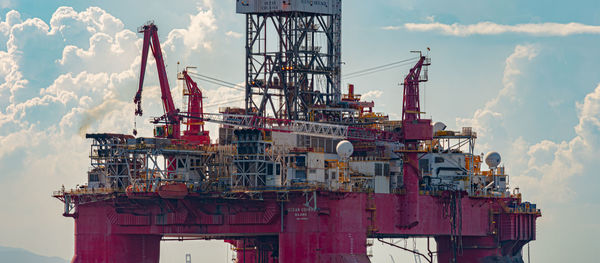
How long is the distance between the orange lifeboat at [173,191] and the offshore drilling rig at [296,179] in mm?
78

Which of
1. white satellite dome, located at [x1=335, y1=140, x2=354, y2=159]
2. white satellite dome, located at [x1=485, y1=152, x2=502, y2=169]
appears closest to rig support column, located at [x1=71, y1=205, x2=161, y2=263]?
white satellite dome, located at [x1=335, y1=140, x2=354, y2=159]

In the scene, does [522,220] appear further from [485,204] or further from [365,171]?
[365,171]

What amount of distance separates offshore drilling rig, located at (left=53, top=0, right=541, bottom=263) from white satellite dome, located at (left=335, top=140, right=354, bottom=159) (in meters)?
0.08

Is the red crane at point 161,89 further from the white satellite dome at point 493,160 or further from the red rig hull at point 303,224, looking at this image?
the white satellite dome at point 493,160

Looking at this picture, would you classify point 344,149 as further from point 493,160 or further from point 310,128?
point 493,160

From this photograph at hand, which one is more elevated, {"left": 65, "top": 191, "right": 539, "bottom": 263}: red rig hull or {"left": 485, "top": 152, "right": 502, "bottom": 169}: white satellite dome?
{"left": 485, "top": 152, "right": 502, "bottom": 169}: white satellite dome

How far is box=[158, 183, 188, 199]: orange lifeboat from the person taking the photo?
120 metres

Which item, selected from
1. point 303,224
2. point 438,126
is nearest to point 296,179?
point 303,224

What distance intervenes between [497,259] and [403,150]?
17.4m

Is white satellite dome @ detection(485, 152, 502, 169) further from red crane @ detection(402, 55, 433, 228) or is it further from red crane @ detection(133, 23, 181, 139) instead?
red crane @ detection(133, 23, 181, 139)

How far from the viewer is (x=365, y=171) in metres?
126

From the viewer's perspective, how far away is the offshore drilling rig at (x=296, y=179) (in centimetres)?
12088

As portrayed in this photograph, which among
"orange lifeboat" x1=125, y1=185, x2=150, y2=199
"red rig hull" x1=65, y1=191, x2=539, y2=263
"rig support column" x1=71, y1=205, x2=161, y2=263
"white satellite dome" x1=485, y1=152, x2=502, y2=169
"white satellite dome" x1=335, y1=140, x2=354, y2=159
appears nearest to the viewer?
"red rig hull" x1=65, y1=191, x2=539, y2=263

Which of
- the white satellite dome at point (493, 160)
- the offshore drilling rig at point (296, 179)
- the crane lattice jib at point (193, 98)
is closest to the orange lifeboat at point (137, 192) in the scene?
the offshore drilling rig at point (296, 179)
